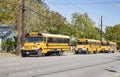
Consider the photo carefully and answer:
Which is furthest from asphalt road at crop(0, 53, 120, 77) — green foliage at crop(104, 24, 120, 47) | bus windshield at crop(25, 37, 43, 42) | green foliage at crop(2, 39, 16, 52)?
green foliage at crop(104, 24, 120, 47)

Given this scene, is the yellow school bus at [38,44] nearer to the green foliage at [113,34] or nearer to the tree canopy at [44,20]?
the tree canopy at [44,20]

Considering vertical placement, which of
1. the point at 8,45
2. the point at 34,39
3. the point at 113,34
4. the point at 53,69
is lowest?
the point at 53,69

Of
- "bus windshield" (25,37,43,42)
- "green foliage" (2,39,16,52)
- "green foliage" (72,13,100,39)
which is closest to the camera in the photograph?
"bus windshield" (25,37,43,42)

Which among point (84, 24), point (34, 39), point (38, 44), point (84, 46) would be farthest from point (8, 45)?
point (84, 24)

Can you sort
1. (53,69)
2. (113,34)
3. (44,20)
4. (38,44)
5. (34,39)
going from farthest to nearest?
(113,34)
(44,20)
(34,39)
(38,44)
(53,69)

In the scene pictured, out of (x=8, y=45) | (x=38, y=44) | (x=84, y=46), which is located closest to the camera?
(x=38, y=44)

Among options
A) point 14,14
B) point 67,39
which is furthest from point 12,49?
point 67,39

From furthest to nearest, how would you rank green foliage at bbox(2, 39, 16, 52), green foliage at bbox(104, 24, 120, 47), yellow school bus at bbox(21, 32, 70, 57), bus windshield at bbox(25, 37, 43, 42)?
1. green foliage at bbox(104, 24, 120, 47)
2. green foliage at bbox(2, 39, 16, 52)
3. bus windshield at bbox(25, 37, 43, 42)
4. yellow school bus at bbox(21, 32, 70, 57)

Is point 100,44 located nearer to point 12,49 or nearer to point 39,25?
point 39,25

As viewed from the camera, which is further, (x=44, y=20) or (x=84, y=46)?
(x=44, y=20)

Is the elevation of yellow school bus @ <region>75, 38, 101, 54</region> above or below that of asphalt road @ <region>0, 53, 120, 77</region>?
above

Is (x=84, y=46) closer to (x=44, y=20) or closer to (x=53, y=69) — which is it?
(x=44, y=20)

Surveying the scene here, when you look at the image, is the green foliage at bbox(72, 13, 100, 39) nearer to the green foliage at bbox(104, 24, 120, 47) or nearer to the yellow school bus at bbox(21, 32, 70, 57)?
the green foliage at bbox(104, 24, 120, 47)

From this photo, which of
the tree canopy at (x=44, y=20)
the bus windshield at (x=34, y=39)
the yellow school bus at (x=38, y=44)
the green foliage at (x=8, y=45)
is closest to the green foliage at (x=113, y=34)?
the tree canopy at (x=44, y=20)
